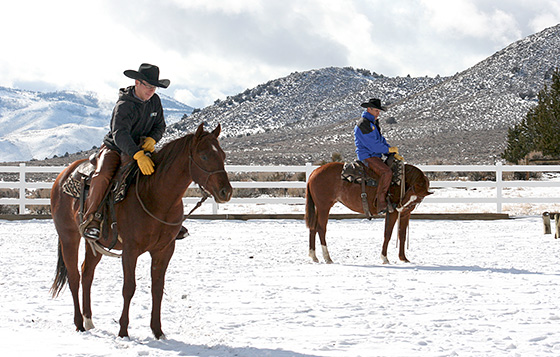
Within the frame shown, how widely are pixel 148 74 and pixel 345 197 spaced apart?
16.0ft

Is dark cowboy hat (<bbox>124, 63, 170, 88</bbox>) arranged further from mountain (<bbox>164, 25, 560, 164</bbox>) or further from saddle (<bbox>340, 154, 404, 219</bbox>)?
mountain (<bbox>164, 25, 560, 164</bbox>)

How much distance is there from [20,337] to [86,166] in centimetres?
154

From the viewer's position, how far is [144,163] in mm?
4785

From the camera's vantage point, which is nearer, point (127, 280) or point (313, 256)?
point (127, 280)

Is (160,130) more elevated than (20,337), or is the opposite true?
(160,130)

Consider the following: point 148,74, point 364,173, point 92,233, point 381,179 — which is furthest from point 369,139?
point 92,233

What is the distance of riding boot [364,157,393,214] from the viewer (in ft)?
29.5

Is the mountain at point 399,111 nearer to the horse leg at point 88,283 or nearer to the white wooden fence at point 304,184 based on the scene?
the white wooden fence at point 304,184

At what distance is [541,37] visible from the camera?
279ft

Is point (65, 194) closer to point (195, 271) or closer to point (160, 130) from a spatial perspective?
point (160, 130)

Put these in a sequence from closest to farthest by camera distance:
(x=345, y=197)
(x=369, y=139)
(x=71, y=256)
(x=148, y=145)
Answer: (x=148, y=145), (x=71, y=256), (x=369, y=139), (x=345, y=197)

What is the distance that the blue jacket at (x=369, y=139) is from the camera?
902 centimetres

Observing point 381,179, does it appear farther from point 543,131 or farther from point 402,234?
point 543,131

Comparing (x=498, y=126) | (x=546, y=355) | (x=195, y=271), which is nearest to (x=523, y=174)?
(x=195, y=271)
